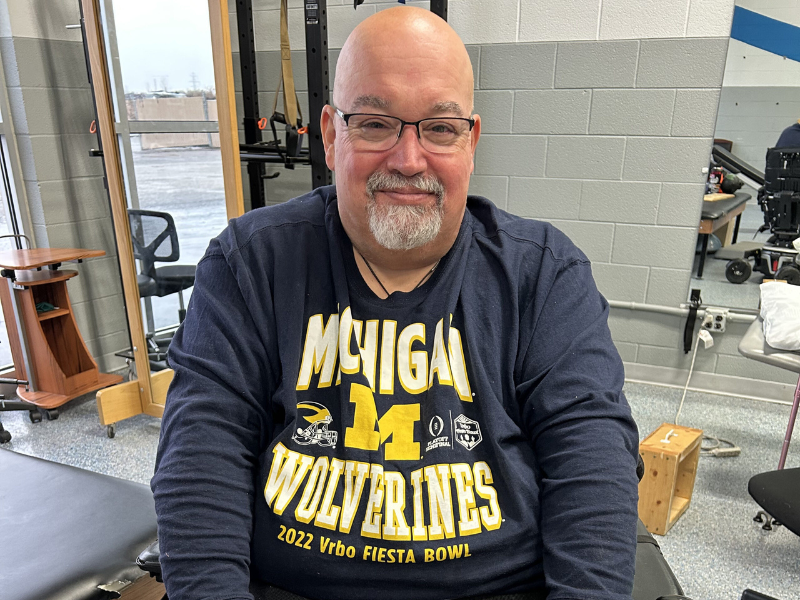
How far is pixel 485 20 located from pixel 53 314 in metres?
2.44

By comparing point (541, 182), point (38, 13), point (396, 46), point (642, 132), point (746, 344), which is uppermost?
point (38, 13)

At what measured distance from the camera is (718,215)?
8.84 ft

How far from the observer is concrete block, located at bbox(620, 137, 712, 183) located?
260 centimetres

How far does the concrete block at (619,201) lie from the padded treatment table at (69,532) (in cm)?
234

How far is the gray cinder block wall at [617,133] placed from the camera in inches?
100

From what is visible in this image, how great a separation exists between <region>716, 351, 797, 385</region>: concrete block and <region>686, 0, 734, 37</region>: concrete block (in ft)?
4.86

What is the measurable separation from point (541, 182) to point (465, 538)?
2300 millimetres

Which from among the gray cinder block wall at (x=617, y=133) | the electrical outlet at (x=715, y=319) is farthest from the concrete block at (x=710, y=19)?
the electrical outlet at (x=715, y=319)

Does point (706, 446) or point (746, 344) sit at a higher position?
point (746, 344)

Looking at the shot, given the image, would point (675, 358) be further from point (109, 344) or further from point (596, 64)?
point (109, 344)

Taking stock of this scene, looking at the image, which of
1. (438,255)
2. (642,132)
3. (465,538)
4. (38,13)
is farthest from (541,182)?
(38,13)

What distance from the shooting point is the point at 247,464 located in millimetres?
955

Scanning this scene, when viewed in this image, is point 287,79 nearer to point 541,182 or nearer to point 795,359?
point 541,182

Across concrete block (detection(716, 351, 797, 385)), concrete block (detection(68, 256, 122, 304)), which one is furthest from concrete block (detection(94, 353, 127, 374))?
concrete block (detection(716, 351, 797, 385))
